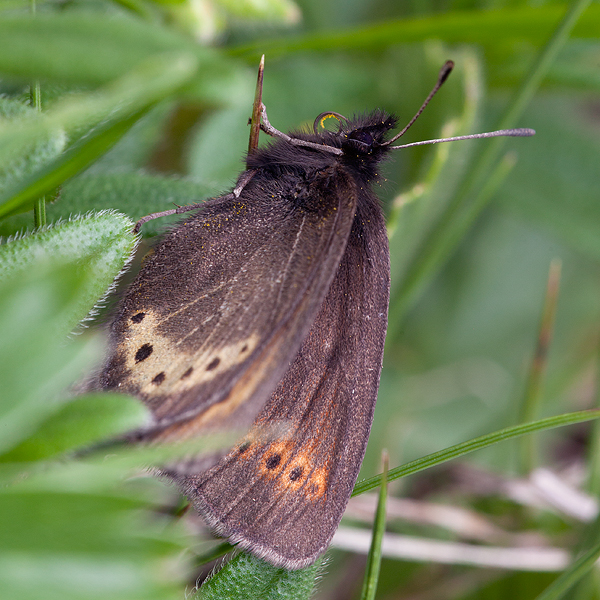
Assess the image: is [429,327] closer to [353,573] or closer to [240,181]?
[353,573]

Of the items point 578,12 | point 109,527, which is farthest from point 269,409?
point 578,12

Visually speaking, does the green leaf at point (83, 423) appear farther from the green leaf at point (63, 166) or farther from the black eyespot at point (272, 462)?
the black eyespot at point (272, 462)

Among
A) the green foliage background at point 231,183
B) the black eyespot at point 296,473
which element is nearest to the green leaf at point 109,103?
the green foliage background at point 231,183

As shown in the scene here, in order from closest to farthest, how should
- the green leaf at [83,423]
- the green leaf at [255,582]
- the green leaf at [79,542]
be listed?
the green leaf at [79,542] → the green leaf at [83,423] → the green leaf at [255,582]

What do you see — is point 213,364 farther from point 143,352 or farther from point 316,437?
point 316,437

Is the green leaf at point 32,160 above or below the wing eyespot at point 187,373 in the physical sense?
above

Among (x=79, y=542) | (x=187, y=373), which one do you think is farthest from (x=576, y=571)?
(x=79, y=542)

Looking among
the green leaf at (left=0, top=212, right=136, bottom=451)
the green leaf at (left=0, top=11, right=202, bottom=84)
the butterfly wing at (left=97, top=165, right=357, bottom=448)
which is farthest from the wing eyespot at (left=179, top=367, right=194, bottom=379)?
the green leaf at (left=0, top=11, right=202, bottom=84)
